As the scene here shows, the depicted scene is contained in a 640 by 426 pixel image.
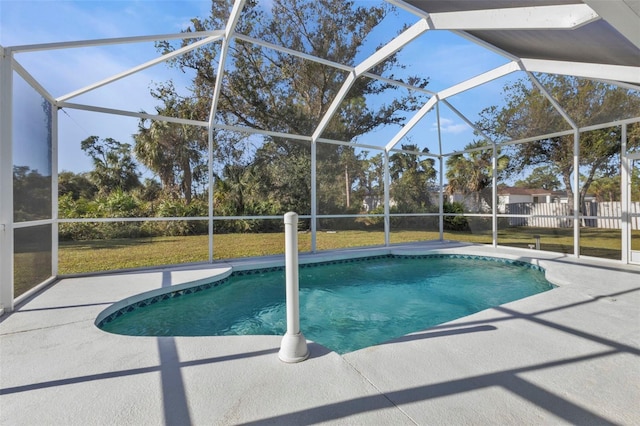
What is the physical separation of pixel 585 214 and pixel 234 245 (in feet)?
34.1

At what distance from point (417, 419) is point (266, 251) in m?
9.79

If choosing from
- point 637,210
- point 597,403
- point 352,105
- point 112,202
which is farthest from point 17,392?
point 112,202

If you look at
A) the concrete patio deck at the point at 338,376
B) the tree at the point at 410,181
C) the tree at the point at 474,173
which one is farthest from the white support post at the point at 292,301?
the tree at the point at 410,181

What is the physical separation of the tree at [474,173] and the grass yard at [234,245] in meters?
1.42

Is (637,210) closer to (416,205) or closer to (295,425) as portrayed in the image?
(416,205)

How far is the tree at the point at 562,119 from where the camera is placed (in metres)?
5.79

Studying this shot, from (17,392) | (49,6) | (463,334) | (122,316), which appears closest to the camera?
(17,392)

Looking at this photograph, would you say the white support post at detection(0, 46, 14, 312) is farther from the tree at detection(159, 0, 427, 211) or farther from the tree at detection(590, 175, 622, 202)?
the tree at detection(590, 175, 622, 202)

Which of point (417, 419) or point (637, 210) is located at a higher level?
point (637, 210)

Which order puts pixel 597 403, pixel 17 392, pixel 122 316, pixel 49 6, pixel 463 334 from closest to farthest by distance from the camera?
1. pixel 597 403
2. pixel 17 392
3. pixel 463 334
4. pixel 122 316
5. pixel 49 6

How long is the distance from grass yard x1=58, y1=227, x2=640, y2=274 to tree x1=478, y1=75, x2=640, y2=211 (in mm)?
1216

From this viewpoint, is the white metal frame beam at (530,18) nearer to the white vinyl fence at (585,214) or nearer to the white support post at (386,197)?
the white support post at (386,197)

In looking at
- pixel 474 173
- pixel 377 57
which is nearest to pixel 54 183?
pixel 377 57

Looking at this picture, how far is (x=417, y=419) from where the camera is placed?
1.56 metres
